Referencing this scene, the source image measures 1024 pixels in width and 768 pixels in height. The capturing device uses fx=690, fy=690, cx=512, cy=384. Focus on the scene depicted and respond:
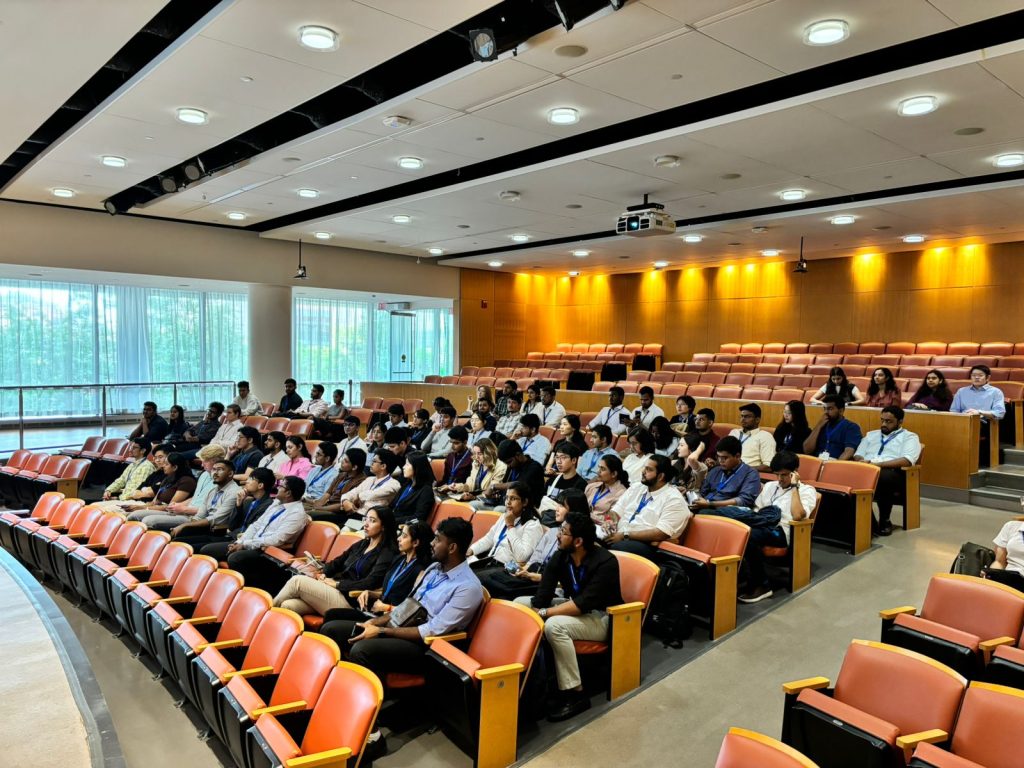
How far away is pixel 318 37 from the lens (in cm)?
446

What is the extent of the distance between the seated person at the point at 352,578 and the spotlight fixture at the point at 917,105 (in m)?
5.02

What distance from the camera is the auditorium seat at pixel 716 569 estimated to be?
4.23 metres

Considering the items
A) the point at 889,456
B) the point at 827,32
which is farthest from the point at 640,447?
the point at 827,32

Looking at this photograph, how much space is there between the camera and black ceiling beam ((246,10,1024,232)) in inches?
183

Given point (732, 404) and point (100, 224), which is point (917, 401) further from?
point (100, 224)

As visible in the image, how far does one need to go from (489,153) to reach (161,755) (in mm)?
5962

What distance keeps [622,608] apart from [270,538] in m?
2.80

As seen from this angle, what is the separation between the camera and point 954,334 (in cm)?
1241

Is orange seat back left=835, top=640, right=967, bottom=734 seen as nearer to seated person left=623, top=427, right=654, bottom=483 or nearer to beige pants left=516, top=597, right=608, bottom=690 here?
beige pants left=516, top=597, right=608, bottom=690

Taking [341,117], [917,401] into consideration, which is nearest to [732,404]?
[917,401]

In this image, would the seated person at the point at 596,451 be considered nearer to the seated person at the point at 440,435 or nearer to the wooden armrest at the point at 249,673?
the seated person at the point at 440,435

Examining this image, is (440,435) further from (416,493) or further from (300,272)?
(300,272)

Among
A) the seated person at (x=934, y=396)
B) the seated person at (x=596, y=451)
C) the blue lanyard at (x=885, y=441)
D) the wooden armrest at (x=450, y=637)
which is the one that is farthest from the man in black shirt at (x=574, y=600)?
the seated person at (x=934, y=396)

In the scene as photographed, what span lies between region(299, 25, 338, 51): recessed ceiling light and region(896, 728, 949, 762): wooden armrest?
4744 millimetres
